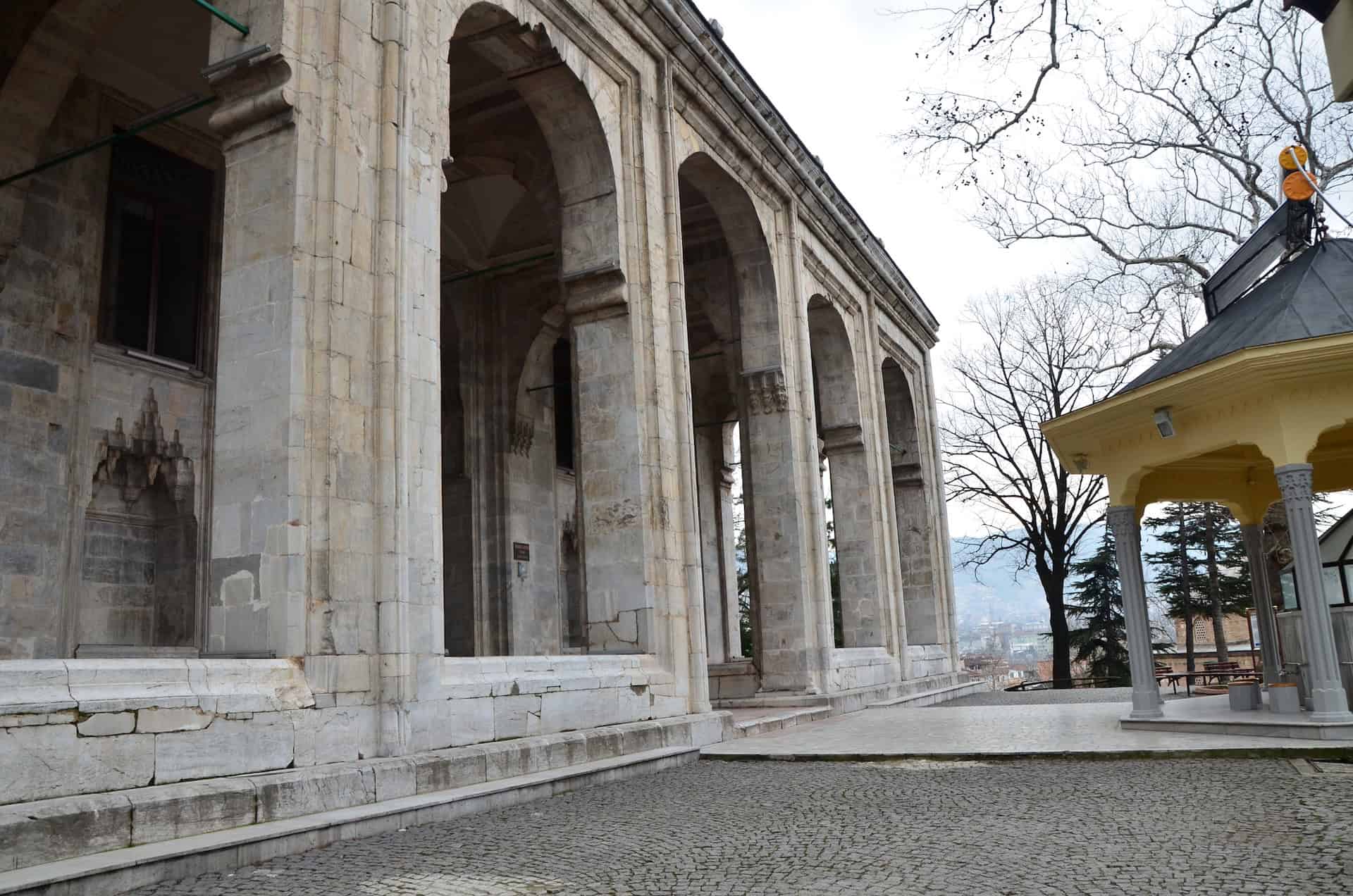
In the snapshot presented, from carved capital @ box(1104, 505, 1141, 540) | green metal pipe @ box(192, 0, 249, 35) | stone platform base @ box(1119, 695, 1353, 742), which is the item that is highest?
green metal pipe @ box(192, 0, 249, 35)

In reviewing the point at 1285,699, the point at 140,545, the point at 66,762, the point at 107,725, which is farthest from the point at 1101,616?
the point at 66,762

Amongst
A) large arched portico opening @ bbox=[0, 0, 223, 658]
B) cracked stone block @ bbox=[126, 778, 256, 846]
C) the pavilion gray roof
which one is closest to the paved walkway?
the pavilion gray roof

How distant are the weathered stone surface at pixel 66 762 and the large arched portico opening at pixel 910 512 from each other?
68.8ft

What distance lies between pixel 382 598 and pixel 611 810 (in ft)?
7.42

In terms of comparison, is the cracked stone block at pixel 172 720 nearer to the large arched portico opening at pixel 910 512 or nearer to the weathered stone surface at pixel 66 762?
the weathered stone surface at pixel 66 762

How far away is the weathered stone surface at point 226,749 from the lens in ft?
20.4

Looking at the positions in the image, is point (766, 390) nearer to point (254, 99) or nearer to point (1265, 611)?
point (1265, 611)

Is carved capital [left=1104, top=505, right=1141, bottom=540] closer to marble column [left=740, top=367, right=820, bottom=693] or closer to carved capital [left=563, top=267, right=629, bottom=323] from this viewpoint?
carved capital [left=563, top=267, right=629, bottom=323]

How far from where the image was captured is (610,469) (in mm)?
12094

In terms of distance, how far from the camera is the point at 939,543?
1056 inches

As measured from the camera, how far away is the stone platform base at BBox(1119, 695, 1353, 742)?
911cm

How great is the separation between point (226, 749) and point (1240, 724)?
887 cm

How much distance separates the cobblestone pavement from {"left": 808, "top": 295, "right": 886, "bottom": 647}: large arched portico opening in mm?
12242

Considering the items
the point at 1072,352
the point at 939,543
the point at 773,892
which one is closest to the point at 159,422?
the point at 773,892
